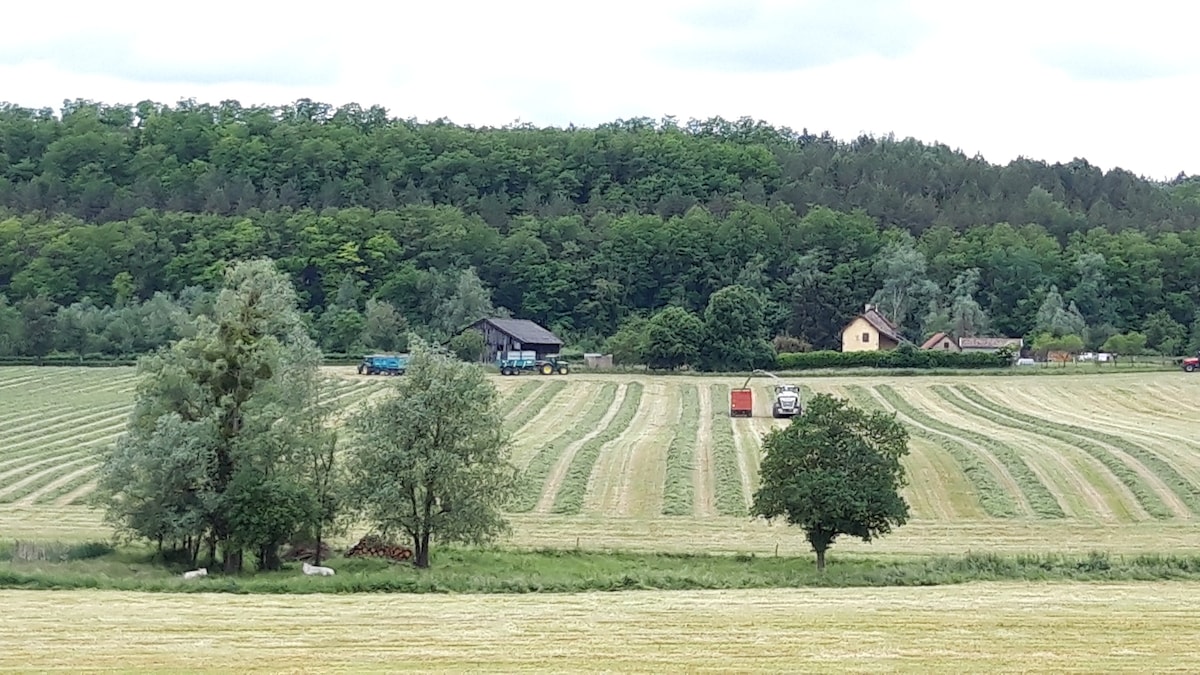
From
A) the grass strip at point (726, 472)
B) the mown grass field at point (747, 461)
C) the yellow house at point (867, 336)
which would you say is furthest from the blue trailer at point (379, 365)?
the yellow house at point (867, 336)

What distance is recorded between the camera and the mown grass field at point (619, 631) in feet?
72.4

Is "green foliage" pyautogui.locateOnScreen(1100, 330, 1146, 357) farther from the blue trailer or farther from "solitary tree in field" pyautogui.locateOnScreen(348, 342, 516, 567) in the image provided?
"solitary tree in field" pyautogui.locateOnScreen(348, 342, 516, 567)

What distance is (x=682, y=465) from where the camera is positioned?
173ft

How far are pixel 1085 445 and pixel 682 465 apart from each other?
51.4 feet

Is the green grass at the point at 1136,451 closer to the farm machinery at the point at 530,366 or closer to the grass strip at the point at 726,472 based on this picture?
the grass strip at the point at 726,472

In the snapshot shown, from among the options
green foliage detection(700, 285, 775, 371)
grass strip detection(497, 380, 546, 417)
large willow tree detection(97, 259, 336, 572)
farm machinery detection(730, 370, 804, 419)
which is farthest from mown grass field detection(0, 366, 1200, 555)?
green foliage detection(700, 285, 775, 371)

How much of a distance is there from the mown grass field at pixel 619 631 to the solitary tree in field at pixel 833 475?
17.1 ft

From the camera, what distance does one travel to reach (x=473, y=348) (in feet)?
310

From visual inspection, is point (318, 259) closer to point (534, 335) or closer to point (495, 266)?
point (495, 266)

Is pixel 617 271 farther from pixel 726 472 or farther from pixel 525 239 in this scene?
pixel 726 472

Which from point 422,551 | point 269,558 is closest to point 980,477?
point 422,551

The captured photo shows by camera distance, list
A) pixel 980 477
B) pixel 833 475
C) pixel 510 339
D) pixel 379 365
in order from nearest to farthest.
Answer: pixel 833 475, pixel 980 477, pixel 379 365, pixel 510 339

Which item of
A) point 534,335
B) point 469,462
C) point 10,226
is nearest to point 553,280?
point 534,335

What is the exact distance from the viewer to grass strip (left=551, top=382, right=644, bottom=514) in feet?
153
